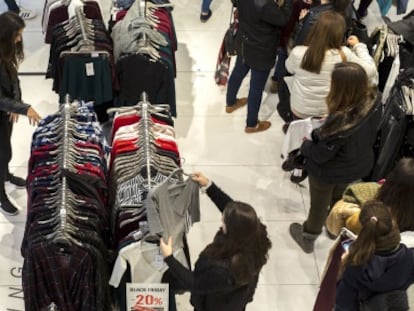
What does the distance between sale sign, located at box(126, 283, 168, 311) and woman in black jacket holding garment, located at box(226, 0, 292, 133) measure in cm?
241

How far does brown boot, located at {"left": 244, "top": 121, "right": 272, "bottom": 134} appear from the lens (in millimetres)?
6055

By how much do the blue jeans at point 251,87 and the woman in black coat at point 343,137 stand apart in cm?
135

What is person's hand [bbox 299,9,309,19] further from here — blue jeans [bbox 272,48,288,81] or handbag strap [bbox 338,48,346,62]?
handbag strap [bbox 338,48,346,62]

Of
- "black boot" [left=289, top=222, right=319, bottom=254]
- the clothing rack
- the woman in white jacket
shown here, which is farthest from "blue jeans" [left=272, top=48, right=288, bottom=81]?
the clothing rack

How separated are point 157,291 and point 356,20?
9.55ft

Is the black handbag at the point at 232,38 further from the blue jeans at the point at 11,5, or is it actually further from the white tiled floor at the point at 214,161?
the blue jeans at the point at 11,5

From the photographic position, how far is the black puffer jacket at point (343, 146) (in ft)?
13.2

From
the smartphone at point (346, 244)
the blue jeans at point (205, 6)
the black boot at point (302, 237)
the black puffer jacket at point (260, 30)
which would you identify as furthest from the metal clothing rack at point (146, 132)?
the blue jeans at point (205, 6)

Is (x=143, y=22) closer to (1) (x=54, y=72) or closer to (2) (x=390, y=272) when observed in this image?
(1) (x=54, y=72)

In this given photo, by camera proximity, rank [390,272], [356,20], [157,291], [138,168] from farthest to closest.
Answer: [356,20] < [138,168] < [157,291] < [390,272]

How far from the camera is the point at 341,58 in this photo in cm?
463

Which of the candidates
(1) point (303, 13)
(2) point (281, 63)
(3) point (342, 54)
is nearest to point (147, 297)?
(3) point (342, 54)

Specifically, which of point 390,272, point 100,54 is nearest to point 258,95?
point 100,54

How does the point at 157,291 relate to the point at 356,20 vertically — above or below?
below
